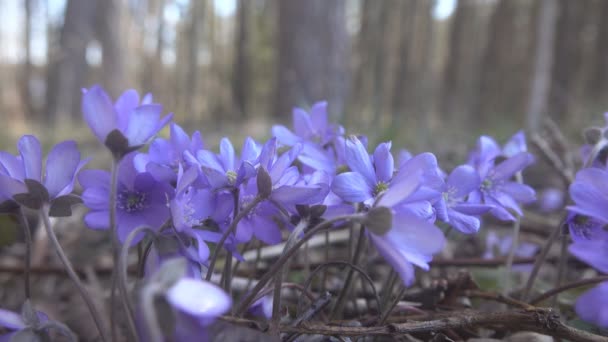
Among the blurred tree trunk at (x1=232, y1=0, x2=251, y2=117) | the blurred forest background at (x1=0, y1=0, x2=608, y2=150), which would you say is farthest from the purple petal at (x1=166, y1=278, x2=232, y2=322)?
the blurred tree trunk at (x1=232, y1=0, x2=251, y2=117)

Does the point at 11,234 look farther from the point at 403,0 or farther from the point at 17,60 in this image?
the point at 17,60

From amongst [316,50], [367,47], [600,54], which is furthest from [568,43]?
[316,50]

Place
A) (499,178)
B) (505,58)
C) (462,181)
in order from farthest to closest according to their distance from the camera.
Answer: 1. (505,58)
2. (499,178)
3. (462,181)

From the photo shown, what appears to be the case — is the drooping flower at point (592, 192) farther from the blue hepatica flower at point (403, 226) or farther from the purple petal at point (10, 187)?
the purple petal at point (10, 187)

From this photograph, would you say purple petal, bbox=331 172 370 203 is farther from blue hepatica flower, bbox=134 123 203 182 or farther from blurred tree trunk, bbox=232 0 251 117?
blurred tree trunk, bbox=232 0 251 117

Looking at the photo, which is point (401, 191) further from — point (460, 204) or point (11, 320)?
point (11, 320)
